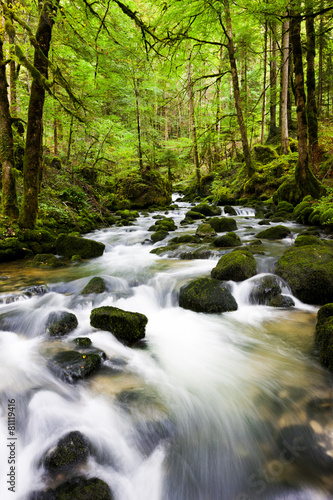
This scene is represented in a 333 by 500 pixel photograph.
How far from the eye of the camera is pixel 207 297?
470 centimetres

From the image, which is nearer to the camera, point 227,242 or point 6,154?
point 6,154

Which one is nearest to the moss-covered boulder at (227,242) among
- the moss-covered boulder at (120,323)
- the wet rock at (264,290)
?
the wet rock at (264,290)

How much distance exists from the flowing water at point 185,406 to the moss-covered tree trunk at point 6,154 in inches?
169

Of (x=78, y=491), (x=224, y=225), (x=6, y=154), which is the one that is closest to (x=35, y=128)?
(x=6, y=154)

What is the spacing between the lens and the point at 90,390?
8.92 feet

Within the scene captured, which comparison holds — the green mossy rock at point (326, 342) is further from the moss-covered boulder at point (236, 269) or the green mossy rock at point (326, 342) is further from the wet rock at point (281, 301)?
the moss-covered boulder at point (236, 269)

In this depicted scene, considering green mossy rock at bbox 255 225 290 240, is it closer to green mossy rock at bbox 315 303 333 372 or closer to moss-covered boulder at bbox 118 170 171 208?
green mossy rock at bbox 315 303 333 372

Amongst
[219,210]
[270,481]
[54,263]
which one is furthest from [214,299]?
[219,210]

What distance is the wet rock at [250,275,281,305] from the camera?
4816mm

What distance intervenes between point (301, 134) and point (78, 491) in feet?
38.9

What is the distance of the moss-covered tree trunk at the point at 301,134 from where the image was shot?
30.2 feet

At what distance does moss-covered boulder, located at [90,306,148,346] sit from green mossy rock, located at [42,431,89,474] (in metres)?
1.56

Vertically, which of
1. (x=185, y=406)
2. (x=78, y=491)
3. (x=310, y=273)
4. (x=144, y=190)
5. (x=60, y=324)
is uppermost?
(x=144, y=190)

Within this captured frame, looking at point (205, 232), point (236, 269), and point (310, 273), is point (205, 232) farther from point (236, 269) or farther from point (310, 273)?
point (310, 273)
